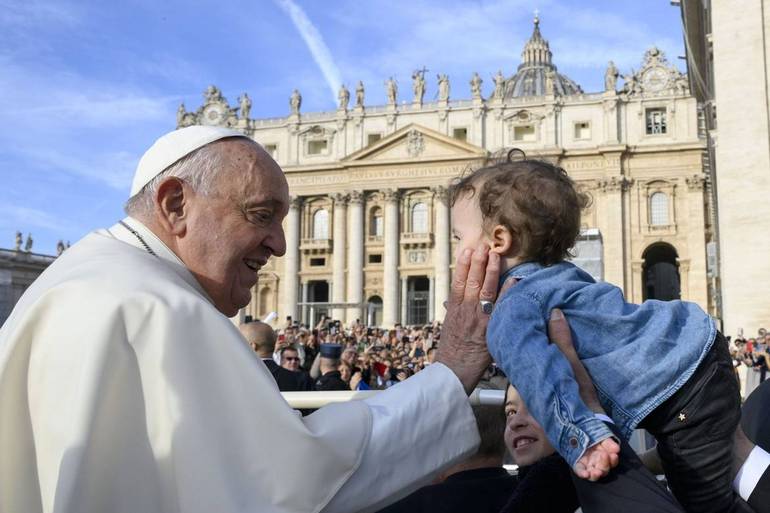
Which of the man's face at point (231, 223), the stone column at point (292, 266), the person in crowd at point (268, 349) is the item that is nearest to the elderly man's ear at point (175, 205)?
the man's face at point (231, 223)

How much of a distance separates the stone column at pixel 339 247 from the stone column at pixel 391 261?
252 centimetres

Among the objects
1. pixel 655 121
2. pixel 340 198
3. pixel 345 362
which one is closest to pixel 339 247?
pixel 340 198

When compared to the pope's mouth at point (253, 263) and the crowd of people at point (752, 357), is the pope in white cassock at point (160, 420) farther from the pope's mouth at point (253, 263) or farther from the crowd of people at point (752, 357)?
the crowd of people at point (752, 357)

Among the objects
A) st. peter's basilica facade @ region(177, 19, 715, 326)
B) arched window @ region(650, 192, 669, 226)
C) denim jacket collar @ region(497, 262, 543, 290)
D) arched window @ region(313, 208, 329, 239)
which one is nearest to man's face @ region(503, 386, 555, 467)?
denim jacket collar @ region(497, 262, 543, 290)

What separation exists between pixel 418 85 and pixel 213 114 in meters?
13.2

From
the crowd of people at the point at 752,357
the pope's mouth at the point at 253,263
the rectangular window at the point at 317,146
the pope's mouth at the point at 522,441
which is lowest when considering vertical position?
the crowd of people at the point at 752,357

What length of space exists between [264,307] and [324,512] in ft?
146

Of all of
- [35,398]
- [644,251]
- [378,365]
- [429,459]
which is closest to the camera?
[35,398]

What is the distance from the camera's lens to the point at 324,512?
1.62 metres

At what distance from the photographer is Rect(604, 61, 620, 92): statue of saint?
1588 inches

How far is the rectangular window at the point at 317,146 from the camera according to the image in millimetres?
44875

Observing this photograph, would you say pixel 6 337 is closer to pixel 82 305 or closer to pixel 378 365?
pixel 82 305

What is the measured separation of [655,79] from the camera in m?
40.4

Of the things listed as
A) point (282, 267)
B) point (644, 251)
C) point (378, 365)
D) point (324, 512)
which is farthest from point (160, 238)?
point (282, 267)
